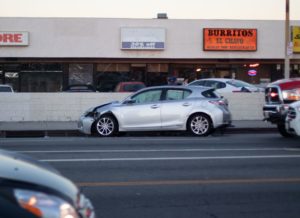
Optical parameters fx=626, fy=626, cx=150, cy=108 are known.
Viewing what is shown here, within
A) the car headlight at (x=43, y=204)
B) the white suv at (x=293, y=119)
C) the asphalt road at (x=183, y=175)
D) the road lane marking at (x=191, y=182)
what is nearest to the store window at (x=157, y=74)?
the asphalt road at (x=183, y=175)

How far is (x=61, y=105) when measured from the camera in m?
23.4

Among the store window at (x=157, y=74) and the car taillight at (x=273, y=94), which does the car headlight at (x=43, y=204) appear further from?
the store window at (x=157, y=74)

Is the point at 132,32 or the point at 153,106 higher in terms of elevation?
the point at 132,32

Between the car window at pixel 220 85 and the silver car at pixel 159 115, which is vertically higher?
the car window at pixel 220 85

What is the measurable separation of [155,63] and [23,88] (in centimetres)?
837

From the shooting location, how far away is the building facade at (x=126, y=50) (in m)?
37.3

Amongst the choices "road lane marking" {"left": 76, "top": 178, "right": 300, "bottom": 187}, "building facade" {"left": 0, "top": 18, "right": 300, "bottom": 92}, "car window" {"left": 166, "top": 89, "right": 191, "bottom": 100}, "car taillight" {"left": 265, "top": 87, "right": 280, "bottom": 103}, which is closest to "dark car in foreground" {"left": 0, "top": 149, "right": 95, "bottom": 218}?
"road lane marking" {"left": 76, "top": 178, "right": 300, "bottom": 187}

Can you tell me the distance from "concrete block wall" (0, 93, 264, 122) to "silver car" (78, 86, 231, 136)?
5.72m

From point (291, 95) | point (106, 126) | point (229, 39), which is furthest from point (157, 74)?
point (291, 95)

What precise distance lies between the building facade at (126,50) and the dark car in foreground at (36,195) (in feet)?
108

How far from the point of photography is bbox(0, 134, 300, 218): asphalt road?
770cm

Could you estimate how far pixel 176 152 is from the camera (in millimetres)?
13203

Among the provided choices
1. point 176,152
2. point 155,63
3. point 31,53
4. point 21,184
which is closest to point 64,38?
point 31,53

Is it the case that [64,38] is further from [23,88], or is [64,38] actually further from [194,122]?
[194,122]
